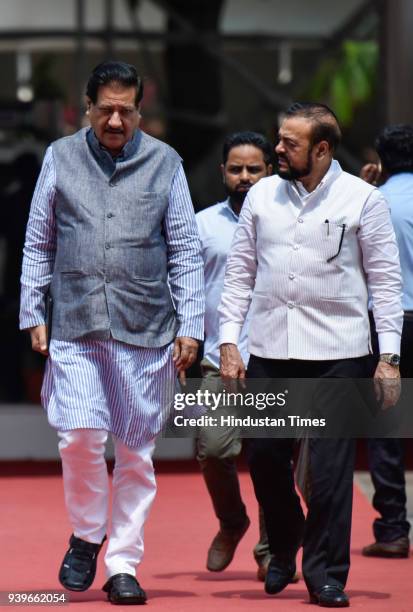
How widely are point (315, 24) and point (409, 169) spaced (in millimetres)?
4919

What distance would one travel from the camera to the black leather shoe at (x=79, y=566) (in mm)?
6504

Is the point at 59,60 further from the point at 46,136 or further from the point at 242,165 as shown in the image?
the point at 242,165

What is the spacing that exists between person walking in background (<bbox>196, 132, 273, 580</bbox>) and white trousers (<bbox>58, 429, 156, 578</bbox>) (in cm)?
77

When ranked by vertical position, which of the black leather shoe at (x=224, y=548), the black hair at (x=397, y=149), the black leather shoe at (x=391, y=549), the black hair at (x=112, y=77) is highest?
the black hair at (x=112, y=77)

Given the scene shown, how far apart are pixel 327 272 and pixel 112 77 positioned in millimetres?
1122

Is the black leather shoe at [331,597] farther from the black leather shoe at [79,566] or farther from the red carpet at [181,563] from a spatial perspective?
the black leather shoe at [79,566]

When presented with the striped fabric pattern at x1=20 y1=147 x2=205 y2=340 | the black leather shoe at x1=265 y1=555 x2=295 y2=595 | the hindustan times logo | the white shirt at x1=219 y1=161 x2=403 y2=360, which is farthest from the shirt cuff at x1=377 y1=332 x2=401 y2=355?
the black leather shoe at x1=265 y1=555 x2=295 y2=595

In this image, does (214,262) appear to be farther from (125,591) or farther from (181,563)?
(125,591)

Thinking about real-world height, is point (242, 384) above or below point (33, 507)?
above

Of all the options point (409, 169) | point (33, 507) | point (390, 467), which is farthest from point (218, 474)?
point (33, 507)

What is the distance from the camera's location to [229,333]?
6621 mm

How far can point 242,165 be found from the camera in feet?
24.9

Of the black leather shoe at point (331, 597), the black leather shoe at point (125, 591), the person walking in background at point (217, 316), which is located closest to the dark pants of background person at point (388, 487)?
the person walking in background at point (217, 316)

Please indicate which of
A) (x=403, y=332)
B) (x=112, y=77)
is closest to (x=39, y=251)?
(x=112, y=77)
